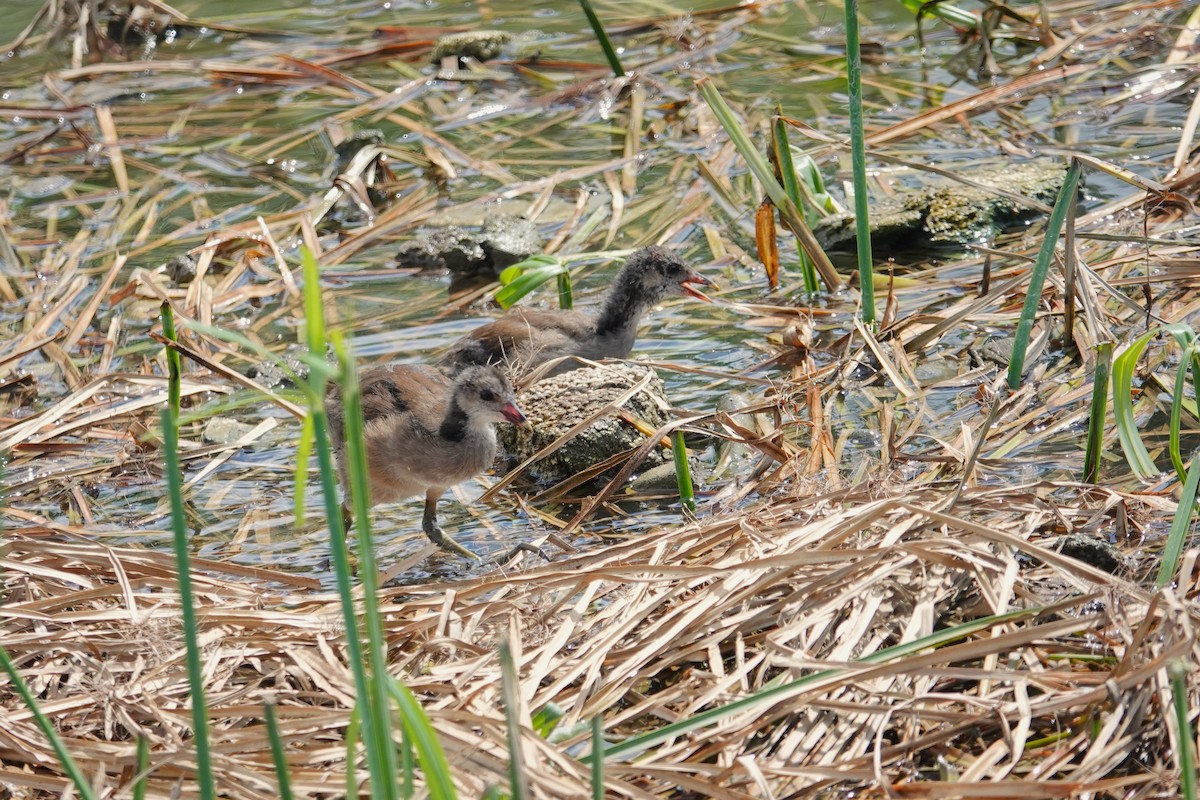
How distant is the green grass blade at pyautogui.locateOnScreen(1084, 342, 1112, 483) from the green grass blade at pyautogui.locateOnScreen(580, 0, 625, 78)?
4708 mm

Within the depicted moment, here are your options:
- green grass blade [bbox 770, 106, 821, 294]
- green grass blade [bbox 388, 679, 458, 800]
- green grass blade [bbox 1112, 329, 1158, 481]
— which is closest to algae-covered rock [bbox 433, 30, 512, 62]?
green grass blade [bbox 770, 106, 821, 294]

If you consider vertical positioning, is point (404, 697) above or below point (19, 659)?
above

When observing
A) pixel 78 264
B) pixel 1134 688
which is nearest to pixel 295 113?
pixel 78 264

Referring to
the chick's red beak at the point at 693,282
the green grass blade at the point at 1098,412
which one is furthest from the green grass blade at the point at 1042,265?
the chick's red beak at the point at 693,282

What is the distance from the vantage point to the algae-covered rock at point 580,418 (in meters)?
5.11

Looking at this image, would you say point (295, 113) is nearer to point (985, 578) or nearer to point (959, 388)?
point (959, 388)

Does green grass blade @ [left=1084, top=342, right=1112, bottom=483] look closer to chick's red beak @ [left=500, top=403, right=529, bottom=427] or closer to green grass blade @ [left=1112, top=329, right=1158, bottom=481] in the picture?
green grass blade @ [left=1112, top=329, right=1158, bottom=481]

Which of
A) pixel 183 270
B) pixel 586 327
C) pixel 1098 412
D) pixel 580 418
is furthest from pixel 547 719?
pixel 183 270

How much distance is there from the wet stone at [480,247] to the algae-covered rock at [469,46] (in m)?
3.18

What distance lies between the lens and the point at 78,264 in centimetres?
748

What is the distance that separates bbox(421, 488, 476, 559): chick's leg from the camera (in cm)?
466

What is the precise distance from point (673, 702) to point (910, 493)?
100 centimetres

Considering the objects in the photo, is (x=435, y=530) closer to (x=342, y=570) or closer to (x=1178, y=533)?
(x=1178, y=533)

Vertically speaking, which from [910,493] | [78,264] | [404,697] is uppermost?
[404,697]
